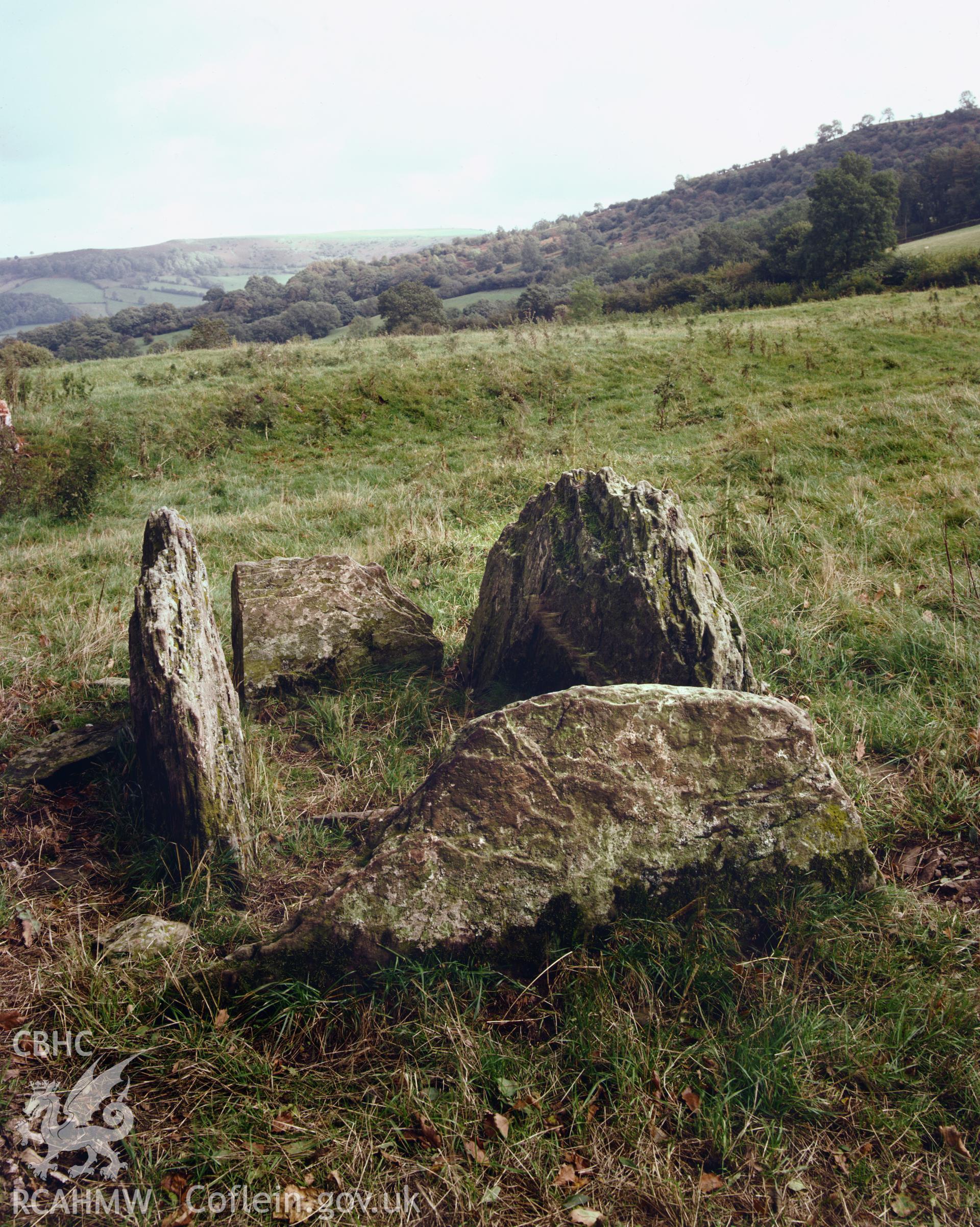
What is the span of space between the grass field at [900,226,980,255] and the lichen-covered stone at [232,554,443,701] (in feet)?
146

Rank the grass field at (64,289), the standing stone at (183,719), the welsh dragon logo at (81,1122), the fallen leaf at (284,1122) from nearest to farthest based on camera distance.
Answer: the welsh dragon logo at (81,1122) < the fallen leaf at (284,1122) < the standing stone at (183,719) < the grass field at (64,289)

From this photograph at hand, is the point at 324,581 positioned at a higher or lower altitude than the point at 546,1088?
higher

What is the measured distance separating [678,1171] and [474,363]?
22574 mm

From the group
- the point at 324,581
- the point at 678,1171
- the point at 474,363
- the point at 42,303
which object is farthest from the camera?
the point at 42,303

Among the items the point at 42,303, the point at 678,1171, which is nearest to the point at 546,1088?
the point at 678,1171

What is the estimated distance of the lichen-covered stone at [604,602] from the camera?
3756mm

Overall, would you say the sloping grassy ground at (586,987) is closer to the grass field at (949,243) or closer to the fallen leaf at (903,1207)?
the fallen leaf at (903,1207)

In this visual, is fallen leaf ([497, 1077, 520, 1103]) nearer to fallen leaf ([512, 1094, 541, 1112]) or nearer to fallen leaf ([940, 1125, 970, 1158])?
fallen leaf ([512, 1094, 541, 1112])

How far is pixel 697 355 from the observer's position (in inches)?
885

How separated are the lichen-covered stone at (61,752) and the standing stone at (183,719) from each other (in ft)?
1.39

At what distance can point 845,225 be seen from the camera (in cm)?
4247

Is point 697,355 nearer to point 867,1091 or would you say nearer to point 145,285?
point 867,1091

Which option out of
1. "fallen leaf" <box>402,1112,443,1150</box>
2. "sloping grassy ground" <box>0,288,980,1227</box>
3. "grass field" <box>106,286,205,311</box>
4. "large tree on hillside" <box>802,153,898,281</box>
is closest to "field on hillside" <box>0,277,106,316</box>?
"grass field" <box>106,286,205,311</box>

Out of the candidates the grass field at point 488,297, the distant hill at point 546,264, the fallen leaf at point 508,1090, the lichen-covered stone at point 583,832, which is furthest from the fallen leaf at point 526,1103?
the grass field at point 488,297
